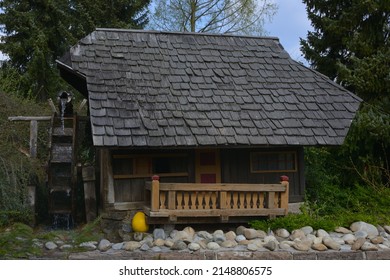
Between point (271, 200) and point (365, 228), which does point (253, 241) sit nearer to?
point (271, 200)

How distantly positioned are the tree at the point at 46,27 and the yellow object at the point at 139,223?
918 centimetres

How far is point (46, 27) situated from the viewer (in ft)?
53.7

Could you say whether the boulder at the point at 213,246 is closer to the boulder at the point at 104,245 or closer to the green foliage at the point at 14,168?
the boulder at the point at 104,245

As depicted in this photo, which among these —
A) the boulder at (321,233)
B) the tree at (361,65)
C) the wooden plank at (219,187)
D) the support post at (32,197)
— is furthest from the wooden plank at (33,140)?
the tree at (361,65)

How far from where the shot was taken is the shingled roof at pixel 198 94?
8.11 metres

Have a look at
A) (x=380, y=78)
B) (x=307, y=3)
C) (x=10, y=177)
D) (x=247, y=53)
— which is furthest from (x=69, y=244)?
(x=307, y=3)

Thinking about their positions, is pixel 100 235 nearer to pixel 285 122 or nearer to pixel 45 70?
pixel 285 122

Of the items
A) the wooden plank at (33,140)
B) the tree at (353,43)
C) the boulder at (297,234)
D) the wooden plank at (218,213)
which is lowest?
the boulder at (297,234)

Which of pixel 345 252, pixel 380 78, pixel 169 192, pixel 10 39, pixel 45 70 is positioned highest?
pixel 10 39

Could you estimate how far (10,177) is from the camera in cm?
906

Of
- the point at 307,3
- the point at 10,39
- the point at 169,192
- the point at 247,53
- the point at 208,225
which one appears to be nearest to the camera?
the point at 169,192

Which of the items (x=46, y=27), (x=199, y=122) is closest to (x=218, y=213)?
(x=199, y=122)

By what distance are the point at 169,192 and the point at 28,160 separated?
12.9 feet

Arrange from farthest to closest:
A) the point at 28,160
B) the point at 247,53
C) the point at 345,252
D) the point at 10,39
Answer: the point at 10,39 → the point at 247,53 → the point at 28,160 → the point at 345,252
